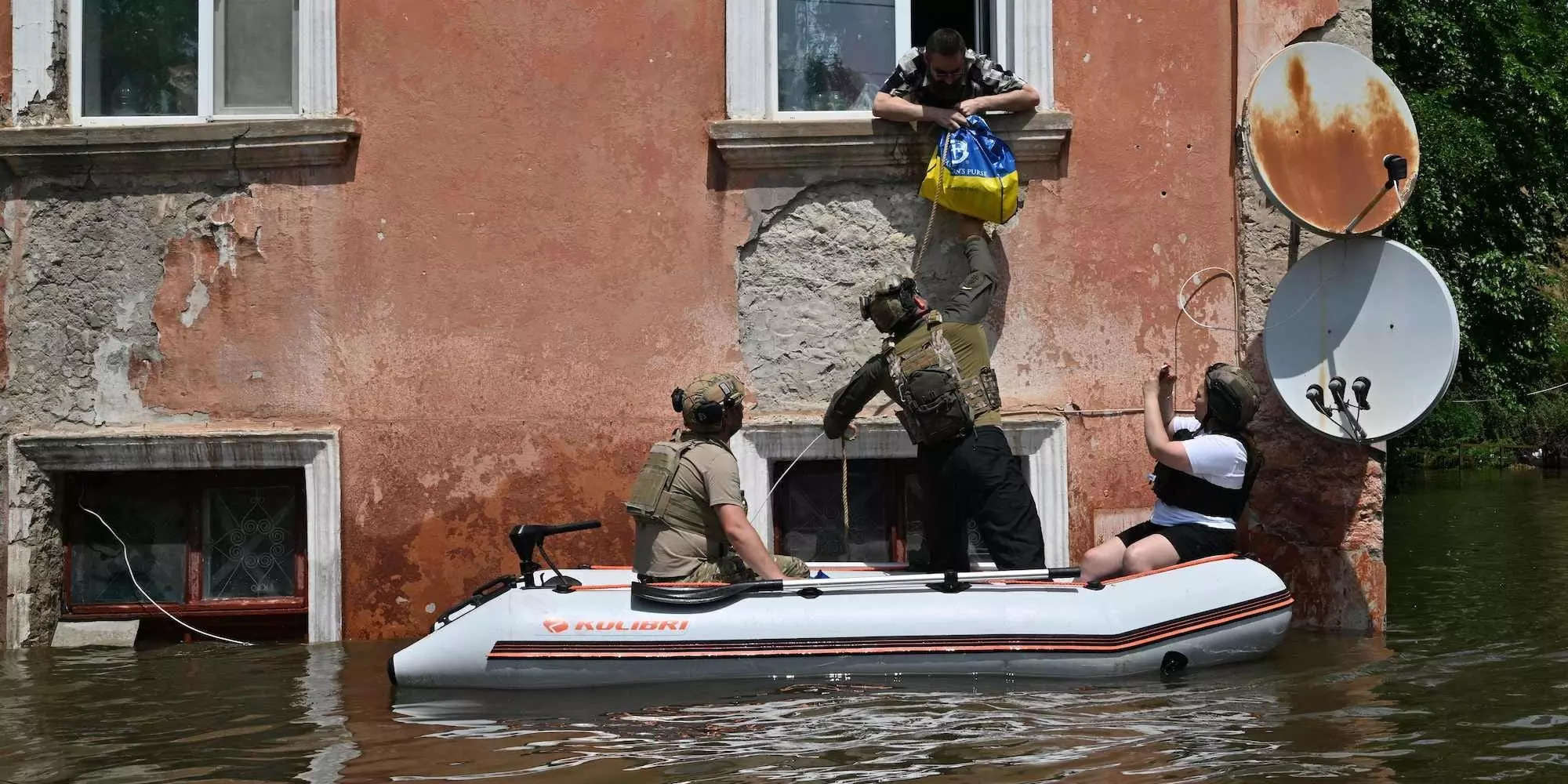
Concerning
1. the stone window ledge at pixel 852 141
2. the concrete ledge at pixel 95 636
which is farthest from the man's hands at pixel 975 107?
the concrete ledge at pixel 95 636

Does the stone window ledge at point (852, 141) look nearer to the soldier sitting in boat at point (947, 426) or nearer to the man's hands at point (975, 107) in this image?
the man's hands at point (975, 107)

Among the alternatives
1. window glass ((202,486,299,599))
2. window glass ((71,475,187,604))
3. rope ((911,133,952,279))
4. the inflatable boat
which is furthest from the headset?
window glass ((71,475,187,604))

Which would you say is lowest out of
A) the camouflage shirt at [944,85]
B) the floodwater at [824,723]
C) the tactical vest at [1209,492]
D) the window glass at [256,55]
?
the floodwater at [824,723]

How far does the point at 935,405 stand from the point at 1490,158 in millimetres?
11085

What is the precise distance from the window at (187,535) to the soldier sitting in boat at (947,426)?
2.83m

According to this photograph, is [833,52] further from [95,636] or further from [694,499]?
[95,636]

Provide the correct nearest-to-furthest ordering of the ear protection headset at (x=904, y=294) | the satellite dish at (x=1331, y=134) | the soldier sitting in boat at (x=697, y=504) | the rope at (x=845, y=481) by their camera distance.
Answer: the soldier sitting in boat at (x=697, y=504) → the ear protection headset at (x=904, y=294) → the satellite dish at (x=1331, y=134) → the rope at (x=845, y=481)

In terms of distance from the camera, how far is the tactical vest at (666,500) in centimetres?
646

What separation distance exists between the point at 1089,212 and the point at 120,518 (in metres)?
4.99

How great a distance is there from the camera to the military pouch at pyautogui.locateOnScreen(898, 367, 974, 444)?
672 cm

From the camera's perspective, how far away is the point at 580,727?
216 inches

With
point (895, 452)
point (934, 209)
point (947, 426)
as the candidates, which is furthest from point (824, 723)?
point (934, 209)

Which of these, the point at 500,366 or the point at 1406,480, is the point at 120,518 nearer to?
the point at 500,366

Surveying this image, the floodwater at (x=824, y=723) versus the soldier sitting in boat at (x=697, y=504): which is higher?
the soldier sitting in boat at (x=697, y=504)
